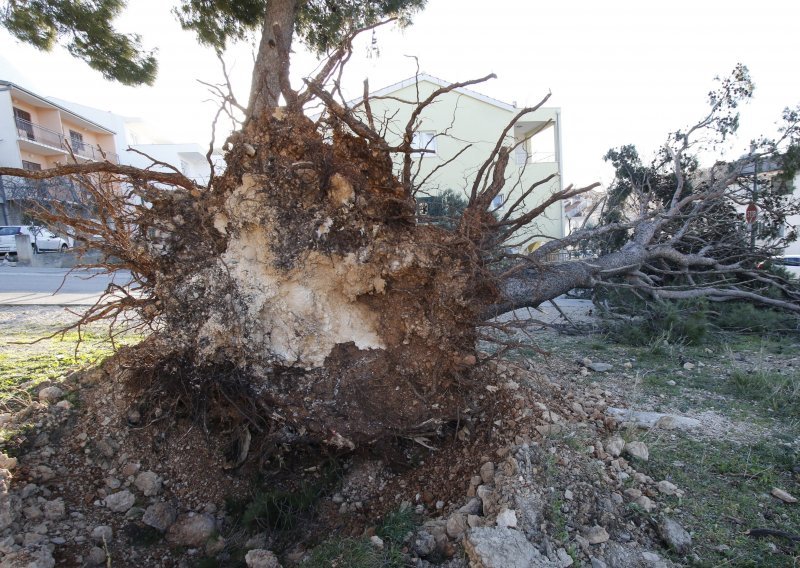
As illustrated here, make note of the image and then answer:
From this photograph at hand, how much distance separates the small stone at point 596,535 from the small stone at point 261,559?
1.32 m

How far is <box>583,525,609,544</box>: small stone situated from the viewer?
1.96 m

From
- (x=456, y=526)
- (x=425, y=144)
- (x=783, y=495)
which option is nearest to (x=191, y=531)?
(x=456, y=526)

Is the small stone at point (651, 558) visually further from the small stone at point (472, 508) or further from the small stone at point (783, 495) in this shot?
the small stone at point (783, 495)

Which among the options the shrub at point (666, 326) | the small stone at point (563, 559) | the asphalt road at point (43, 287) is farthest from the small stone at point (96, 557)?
the shrub at point (666, 326)

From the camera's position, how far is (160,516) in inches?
92.0

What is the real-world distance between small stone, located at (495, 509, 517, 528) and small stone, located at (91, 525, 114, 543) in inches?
69.6

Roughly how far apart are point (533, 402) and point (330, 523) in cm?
139

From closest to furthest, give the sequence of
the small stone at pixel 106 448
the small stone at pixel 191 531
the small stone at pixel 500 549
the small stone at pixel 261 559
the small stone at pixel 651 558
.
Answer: the small stone at pixel 500 549 → the small stone at pixel 651 558 → the small stone at pixel 261 559 → the small stone at pixel 191 531 → the small stone at pixel 106 448

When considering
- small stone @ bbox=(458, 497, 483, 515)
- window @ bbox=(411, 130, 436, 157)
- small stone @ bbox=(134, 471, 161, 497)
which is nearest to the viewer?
small stone @ bbox=(458, 497, 483, 515)

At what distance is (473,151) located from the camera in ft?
56.8

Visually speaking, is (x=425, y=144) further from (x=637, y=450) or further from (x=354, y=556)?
(x=354, y=556)

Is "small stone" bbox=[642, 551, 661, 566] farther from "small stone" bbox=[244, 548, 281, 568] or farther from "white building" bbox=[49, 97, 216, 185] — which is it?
"white building" bbox=[49, 97, 216, 185]

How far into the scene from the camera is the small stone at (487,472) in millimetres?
2322

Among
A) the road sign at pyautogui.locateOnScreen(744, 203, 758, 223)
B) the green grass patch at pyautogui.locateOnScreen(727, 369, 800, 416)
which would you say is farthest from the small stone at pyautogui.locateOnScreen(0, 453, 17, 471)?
the road sign at pyautogui.locateOnScreen(744, 203, 758, 223)
